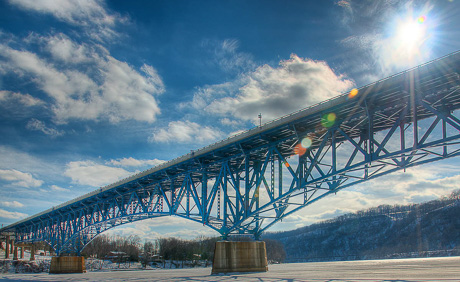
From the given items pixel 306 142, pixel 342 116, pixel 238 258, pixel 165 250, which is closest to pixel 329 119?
pixel 342 116

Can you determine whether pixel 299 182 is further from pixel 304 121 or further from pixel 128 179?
pixel 128 179

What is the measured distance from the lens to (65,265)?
7200cm

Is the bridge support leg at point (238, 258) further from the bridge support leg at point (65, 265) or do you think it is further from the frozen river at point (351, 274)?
the bridge support leg at point (65, 265)

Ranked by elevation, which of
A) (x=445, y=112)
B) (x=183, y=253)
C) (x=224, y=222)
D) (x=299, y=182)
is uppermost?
(x=445, y=112)

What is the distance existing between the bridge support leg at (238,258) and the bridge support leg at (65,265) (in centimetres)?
4822

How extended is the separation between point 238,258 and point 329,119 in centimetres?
1563

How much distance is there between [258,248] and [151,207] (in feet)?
86.7

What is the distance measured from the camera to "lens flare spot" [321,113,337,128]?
31.1 m

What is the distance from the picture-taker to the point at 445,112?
84.9 ft

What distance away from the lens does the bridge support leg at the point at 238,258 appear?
35.1 m

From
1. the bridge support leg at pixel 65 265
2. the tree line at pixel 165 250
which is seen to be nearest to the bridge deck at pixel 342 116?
the bridge support leg at pixel 65 265

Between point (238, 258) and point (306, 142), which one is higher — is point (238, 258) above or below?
below

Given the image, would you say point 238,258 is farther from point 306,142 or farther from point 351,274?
point 351,274

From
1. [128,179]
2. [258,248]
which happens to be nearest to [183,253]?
[128,179]
